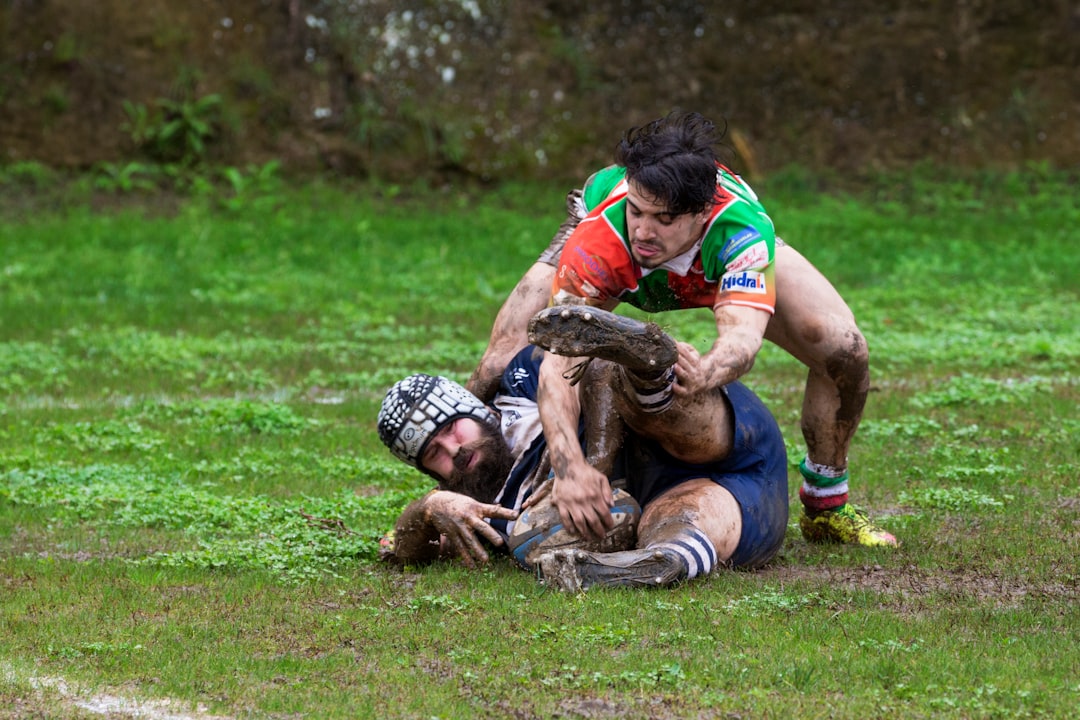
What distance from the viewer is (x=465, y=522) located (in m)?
5.76

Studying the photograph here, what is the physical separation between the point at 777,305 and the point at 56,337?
8.32 m

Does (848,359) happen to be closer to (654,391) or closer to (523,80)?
(654,391)

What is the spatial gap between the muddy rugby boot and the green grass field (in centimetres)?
85

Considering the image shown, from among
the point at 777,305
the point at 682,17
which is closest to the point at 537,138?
the point at 682,17

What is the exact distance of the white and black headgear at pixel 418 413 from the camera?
19.7ft

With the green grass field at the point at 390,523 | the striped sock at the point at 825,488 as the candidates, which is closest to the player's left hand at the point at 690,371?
the green grass field at the point at 390,523

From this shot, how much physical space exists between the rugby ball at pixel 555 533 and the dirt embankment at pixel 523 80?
16.0 meters

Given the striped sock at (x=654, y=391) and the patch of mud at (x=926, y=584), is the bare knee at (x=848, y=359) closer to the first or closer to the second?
the patch of mud at (x=926, y=584)

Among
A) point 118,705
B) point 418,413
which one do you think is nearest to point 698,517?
point 418,413

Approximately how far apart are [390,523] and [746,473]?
1.84m

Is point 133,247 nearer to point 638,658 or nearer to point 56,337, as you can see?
point 56,337

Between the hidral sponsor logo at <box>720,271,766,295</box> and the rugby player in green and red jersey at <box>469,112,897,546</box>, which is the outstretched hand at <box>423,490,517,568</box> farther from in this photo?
the hidral sponsor logo at <box>720,271,766,295</box>

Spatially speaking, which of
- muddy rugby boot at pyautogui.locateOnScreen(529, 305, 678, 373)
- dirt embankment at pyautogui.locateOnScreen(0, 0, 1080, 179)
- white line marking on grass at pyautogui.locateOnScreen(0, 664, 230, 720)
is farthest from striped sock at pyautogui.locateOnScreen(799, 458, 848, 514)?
dirt embankment at pyautogui.locateOnScreen(0, 0, 1080, 179)

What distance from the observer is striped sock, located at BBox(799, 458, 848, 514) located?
20.7 ft
